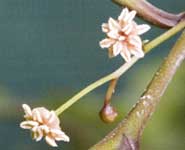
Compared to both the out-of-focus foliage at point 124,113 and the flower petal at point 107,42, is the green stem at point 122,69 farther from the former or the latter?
the out-of-focus foliage at point 124,113

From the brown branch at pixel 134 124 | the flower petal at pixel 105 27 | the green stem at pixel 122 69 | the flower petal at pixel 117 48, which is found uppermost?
the flower petal at pixel 105 27

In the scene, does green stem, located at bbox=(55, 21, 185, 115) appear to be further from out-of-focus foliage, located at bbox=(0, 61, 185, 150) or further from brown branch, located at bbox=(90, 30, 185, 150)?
out-of-focus foliage, located at bbox=(0, 61, 185, 150)

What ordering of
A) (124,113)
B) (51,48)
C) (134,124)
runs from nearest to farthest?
1. (134,124)
2. (124,113)
3. (51,48)

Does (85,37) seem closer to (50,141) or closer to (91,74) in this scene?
(91,74)

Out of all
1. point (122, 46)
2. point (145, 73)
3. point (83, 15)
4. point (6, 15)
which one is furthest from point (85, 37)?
point (122, 46)

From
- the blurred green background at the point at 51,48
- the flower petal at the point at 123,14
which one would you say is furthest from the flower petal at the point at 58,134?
the blurred green background at the point at 51,48

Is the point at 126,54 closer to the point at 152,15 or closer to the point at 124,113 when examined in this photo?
the point at 152,15

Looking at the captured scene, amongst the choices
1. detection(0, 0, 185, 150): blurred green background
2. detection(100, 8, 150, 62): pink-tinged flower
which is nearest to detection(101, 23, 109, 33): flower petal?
detection(100, 8, 150, 62): pink-tinged flower

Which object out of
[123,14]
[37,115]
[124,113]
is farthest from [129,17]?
[124,113]

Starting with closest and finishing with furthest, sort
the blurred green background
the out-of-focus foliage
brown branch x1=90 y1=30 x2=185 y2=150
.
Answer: brown branch x1=90 y1=30 x2=185 y2=150 < the out-of-focus foliage < the blurred green background

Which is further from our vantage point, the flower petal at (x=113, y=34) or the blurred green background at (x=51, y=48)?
the blurred green background at (x=51, y=48)
